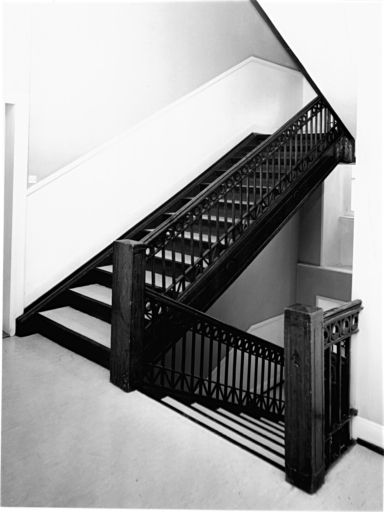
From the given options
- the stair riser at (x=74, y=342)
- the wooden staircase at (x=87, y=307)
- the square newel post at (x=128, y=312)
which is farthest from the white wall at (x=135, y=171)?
the square newel post at (x=128, y=312)

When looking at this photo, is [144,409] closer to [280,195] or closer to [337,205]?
[280,195]

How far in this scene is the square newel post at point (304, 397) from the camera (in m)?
2.26

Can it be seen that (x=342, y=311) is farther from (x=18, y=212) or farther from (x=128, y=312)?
(x=18, y=212)

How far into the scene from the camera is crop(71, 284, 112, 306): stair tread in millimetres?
4623

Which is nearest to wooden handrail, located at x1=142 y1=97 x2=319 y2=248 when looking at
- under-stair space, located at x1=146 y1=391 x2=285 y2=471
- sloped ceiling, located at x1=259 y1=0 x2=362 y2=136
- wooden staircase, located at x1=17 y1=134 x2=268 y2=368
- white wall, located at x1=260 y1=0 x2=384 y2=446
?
wooden staircase, located at x1=17 y1=134 x2=268 y2=368

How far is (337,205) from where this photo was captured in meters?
8.40

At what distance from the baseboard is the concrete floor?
0.21 feet

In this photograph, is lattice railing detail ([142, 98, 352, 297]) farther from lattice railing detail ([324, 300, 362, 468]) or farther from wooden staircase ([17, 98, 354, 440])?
lattice railing detail ([324, 300, 362, 468])

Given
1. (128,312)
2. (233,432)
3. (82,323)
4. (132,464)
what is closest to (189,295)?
(128,312)

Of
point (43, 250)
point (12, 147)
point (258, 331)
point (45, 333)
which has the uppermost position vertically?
point (12, 147)

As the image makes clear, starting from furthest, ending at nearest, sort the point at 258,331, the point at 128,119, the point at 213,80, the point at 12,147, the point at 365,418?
the point at 258,331, the point at 213,80, the point at 128,119, the point at 12,147, the point at 365,418

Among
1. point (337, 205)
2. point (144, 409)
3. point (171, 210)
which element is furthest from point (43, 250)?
point (337, 205)

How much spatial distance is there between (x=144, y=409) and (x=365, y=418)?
55.9 inches

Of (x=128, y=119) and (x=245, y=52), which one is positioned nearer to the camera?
(x=128, y=119)
